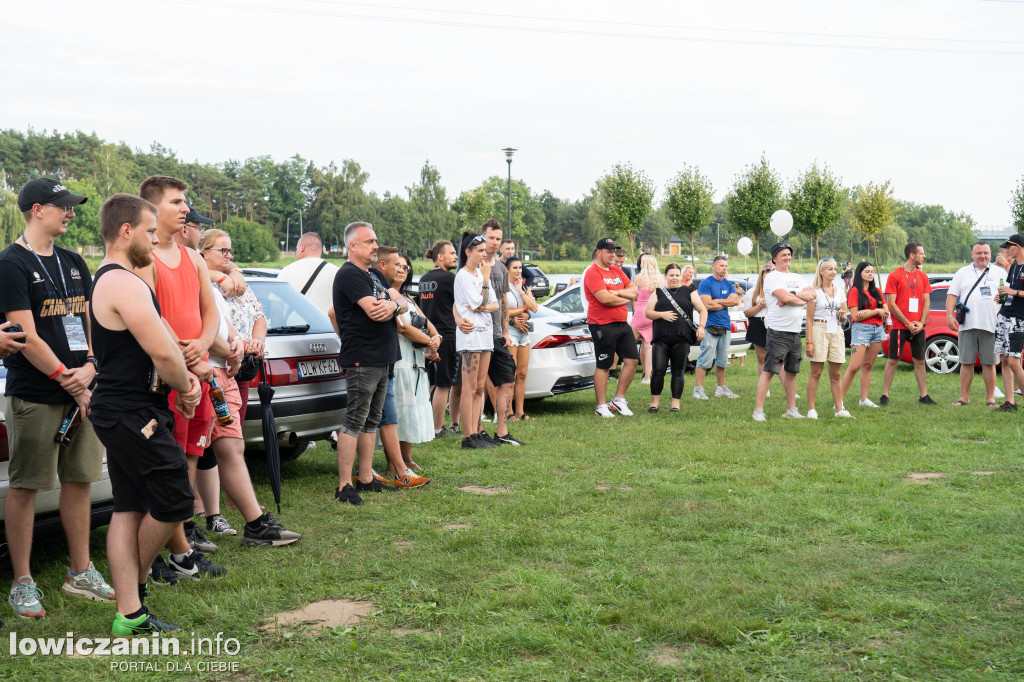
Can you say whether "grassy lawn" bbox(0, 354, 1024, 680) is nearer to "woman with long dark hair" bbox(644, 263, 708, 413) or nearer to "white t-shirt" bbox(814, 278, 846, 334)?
"white t-shirt" bbox(814, 278, 846, 334)

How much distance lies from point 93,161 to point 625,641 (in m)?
97.2

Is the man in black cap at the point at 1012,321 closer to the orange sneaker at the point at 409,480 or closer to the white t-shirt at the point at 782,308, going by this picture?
the white t-shirt at the point at 782,308

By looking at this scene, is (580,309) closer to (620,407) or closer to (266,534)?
(620,407)

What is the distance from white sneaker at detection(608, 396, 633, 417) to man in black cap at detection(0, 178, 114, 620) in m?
6.80

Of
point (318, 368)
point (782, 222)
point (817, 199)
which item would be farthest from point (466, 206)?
point (318, 368)

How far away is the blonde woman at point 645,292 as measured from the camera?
11.7m

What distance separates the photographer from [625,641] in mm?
3555

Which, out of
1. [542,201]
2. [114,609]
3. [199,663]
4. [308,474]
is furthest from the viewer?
[542,201]

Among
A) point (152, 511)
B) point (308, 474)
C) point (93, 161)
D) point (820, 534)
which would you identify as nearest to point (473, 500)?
point (308, 474)

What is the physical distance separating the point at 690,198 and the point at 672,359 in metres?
32.7

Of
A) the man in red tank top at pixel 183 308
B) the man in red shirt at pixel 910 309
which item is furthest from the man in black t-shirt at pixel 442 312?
the man in red shirt at pixel 910 309

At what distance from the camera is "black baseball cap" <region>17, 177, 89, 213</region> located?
4020 millimetres

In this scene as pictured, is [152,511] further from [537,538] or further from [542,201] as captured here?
[542,201]

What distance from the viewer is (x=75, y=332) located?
420 centimetres
